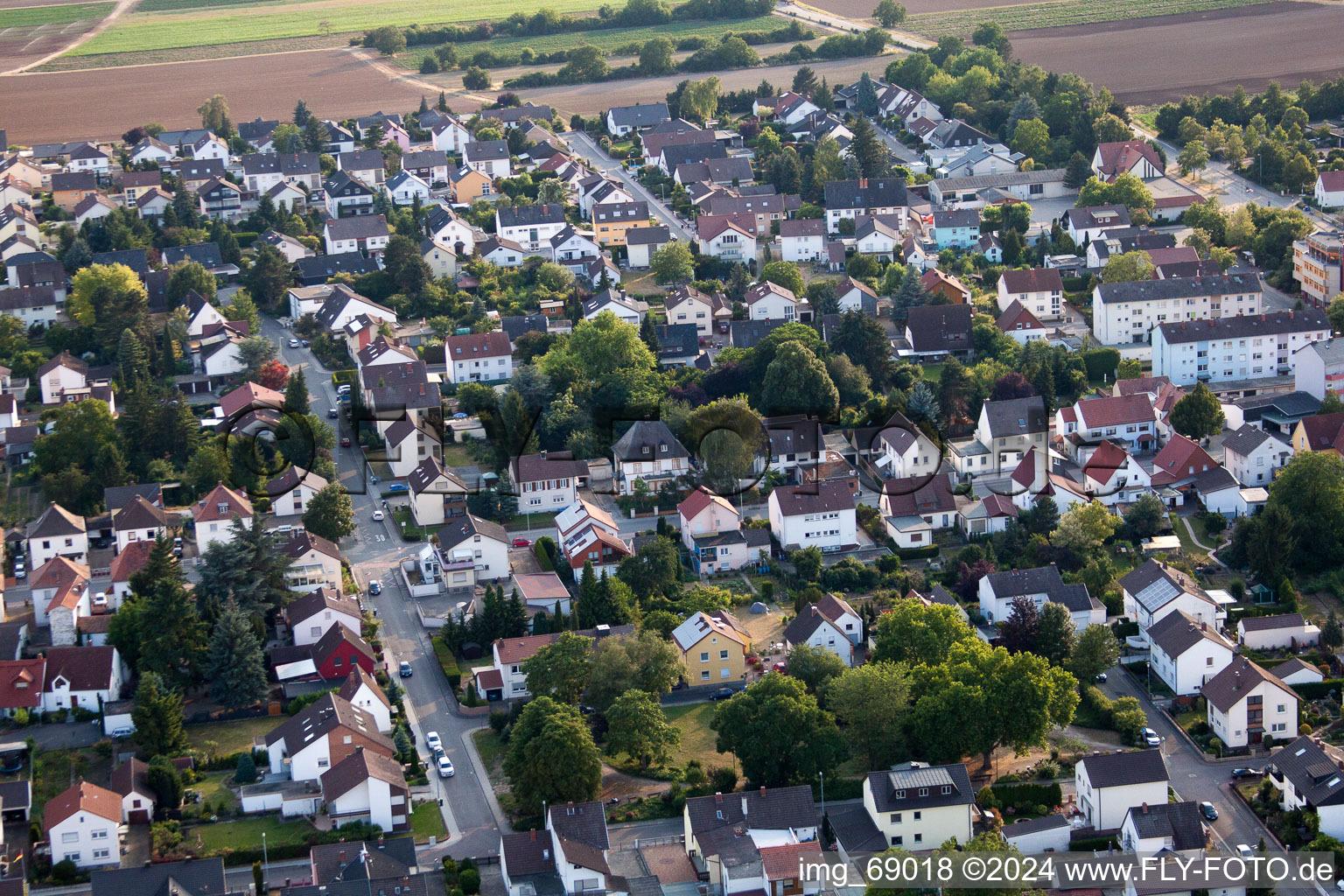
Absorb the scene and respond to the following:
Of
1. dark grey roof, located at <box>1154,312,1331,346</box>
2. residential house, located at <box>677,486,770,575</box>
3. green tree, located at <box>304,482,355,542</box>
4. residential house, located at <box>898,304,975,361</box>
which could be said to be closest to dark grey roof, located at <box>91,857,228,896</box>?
green tree, located at <box>304,482,355,542</box>

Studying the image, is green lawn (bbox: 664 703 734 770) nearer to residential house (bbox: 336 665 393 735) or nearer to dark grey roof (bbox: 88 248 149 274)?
residential house (bbox: 336 665 393 735)

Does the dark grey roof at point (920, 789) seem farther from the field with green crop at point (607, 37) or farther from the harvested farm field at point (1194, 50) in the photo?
the field with green crop at point (607, 37)

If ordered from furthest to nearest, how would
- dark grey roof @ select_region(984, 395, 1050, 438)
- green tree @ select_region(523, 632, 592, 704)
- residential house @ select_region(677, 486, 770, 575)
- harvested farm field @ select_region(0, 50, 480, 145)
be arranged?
1. harvested farm field @ select_region(0, 50, 480, 145)
2. dark grey roof @ select_region(984, 395, 1050, 438)
3. residential house @ select_region(677, 486, 770, 575)
4. green tree @ select_region(523, 632, 592, 704)

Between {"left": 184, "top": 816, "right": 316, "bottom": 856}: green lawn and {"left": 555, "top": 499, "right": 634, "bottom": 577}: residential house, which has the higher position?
{"left": 555, "top": 499, "right": 634, "bottom": 577}: residential house

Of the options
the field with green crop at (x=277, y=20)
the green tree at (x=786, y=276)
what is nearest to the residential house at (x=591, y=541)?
the green tree at (x=786, y=276)

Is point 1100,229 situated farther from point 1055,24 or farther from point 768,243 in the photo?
point 1055,24

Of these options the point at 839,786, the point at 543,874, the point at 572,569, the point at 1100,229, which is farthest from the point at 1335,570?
the point at 1100,229
